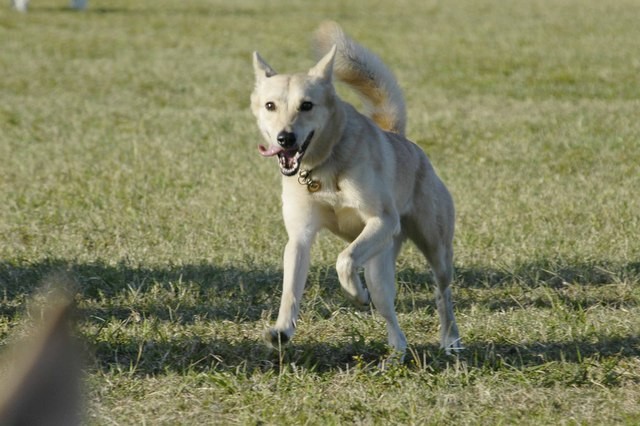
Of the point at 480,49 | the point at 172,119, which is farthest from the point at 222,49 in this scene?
the point at 172,119

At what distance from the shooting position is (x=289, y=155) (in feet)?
13.1

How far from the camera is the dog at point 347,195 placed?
12.9 ft

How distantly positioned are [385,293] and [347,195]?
1.44 ft

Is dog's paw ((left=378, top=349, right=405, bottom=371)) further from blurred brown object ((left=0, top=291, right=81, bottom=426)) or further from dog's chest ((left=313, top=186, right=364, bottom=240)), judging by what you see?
blurred brown object ((left=0, top=291, right=81, bottom=426))

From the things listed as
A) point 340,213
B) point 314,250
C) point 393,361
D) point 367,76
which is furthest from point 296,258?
point 314,250

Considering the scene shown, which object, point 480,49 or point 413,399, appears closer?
point 413,399

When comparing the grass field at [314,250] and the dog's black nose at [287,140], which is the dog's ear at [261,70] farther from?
the grass field at [314,250]

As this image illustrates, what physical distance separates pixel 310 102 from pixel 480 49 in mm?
13564

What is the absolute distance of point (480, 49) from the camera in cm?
1722

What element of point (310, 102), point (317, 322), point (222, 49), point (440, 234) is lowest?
point (222, 49)

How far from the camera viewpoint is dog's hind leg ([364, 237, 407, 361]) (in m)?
4.09

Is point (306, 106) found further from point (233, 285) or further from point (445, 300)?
point (233, 285)

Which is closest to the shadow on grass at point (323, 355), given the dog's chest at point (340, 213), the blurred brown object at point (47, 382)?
the dog's chest at point (340, 213)

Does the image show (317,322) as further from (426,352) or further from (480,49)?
(480,49)
